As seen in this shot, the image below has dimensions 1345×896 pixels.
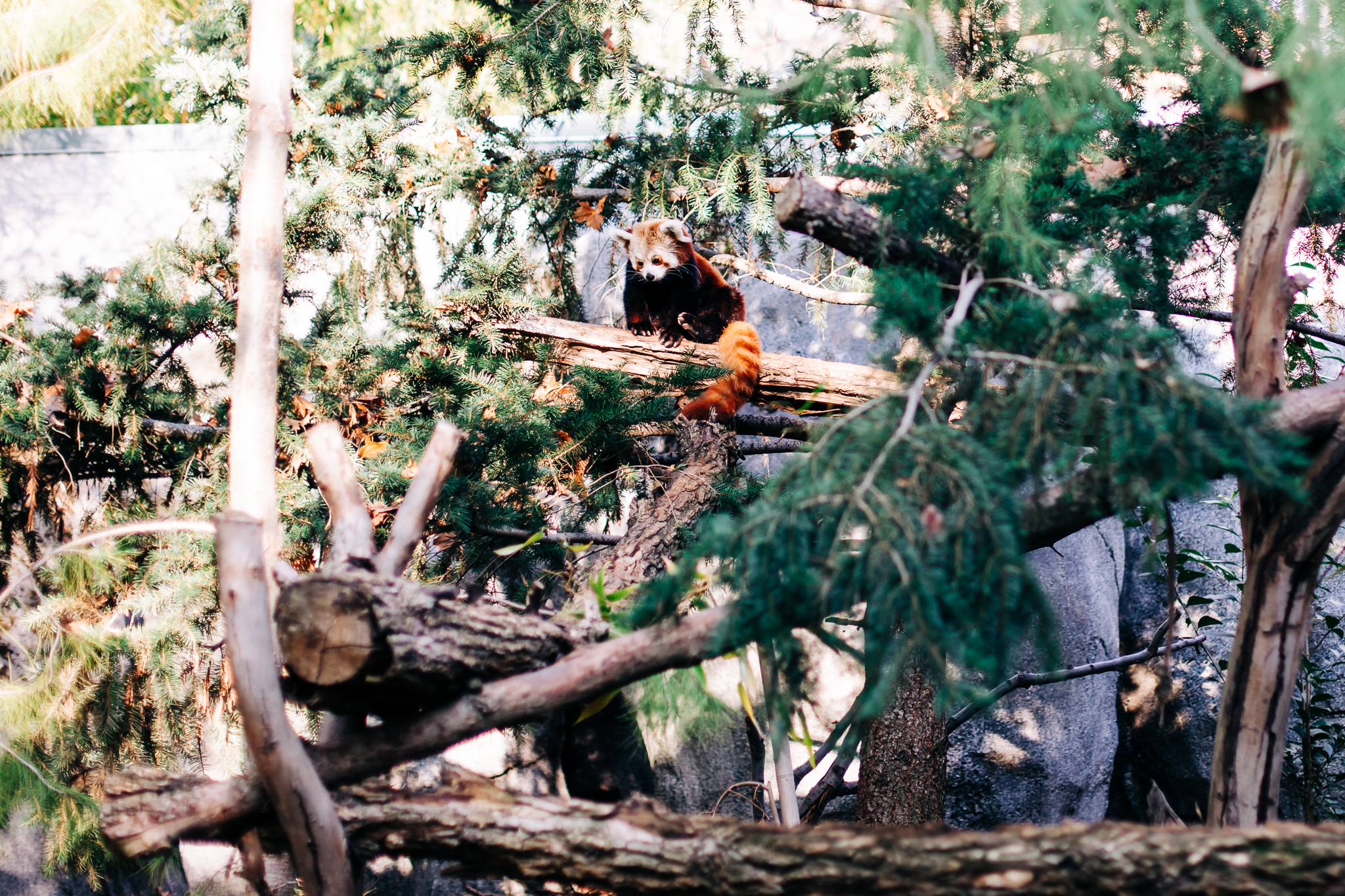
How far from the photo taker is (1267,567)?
1.87m

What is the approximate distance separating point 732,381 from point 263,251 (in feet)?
5.25

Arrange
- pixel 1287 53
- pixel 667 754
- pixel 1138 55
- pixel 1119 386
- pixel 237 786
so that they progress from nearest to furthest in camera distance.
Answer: pixel 1119 386 → pixel 1287 53 → pixel 237 786 → pixel 1138 55 → pixel 667 754

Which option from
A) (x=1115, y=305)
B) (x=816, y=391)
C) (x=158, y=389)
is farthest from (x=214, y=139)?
(x=1115, y=305)

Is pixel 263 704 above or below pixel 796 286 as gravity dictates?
below

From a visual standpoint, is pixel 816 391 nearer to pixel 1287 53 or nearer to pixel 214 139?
pixel 1287 53

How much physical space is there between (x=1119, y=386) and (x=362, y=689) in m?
1.43

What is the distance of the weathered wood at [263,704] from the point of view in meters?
1.55

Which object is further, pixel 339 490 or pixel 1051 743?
pixel 1051 743

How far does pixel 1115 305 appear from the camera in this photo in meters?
1.62

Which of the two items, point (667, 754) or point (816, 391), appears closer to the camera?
point (816, 391)

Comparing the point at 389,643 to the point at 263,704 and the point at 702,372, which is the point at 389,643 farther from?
the point at 702,372

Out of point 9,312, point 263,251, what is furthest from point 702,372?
point 9,312

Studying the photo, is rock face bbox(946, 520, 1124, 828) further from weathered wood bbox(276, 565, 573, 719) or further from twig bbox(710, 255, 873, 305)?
weathered wood bbox(276, 565, 573, 719)

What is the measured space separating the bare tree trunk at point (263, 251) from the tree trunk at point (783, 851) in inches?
36.2
